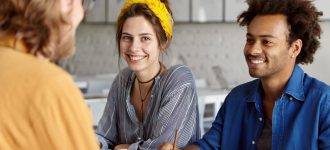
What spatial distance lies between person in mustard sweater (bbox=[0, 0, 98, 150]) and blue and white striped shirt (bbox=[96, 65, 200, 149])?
1120 mm

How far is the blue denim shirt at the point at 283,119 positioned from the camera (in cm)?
180

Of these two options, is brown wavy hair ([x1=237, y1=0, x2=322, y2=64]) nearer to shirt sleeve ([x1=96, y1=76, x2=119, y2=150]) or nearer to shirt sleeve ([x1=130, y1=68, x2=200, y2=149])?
shirt sleeve ([x1=130, y1=68, x2=200, y2=149])

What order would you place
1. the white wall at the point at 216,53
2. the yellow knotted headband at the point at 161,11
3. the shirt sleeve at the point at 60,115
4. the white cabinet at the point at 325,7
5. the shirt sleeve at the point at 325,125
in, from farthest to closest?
1. the white wall at the point at 216,53
2. the white cabinet at the point at 325,7
3. the yellow knotted headband at the point at 161,11
4. the shirt sleeve at the point at 325,125
5. the shirt sleeve at the point at 60,115

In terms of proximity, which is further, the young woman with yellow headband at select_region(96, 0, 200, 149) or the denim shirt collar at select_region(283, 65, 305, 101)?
the young woman with yellow headband at select_region(96, 0, 200, 149)

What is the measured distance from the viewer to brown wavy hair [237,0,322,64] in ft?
6.46

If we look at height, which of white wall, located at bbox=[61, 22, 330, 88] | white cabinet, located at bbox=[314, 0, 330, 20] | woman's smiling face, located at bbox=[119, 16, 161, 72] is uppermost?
woman's smiling face, located at bbox=[119, 16, 161, 72]

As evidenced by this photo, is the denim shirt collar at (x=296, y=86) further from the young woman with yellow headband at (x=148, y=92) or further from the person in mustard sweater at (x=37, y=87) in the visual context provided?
the person in mustard sweater at (x=37, y=87)

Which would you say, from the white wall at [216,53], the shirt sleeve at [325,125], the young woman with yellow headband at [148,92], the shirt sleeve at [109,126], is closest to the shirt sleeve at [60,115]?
the shirt sleeve at [325,125]

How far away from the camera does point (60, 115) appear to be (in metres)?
0.86

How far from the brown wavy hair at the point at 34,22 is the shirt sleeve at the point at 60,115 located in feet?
0.31

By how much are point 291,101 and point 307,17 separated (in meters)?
0.32

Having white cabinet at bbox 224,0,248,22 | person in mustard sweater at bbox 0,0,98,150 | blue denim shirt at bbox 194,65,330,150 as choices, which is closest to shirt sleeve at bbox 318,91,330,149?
blue denim shirt at bbox 194,65,330,150

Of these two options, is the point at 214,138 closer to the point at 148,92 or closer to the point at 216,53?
the point at 148,92

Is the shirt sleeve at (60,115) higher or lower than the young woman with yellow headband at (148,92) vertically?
higher
